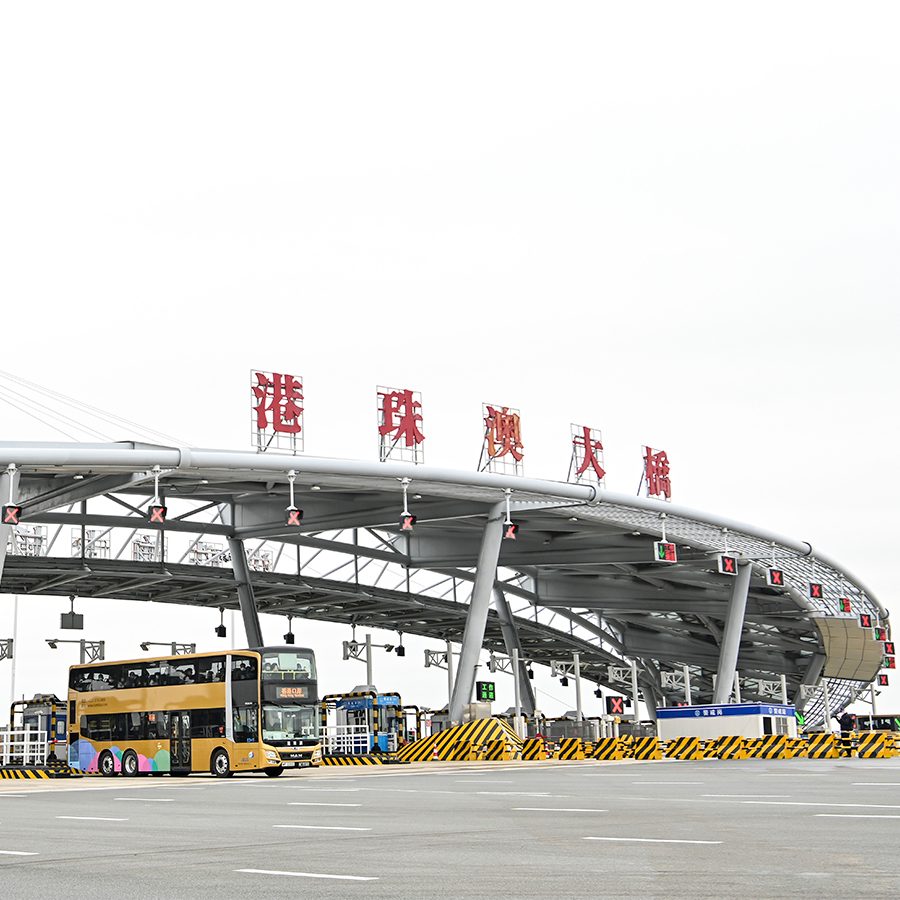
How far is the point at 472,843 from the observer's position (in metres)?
12.1

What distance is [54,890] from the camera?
9.27 meters

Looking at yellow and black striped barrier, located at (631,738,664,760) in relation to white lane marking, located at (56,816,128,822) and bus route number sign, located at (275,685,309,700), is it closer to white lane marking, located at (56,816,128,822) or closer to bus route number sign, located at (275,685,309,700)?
bus route number sign, located at (275,685,309,700)

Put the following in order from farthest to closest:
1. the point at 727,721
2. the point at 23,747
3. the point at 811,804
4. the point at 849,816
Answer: the point at 23,747 < the point at 727,721 < the point at 811,804 < the point at 849,816

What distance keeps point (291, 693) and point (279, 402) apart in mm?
8737

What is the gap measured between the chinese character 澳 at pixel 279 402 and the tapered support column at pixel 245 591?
48.2 feet

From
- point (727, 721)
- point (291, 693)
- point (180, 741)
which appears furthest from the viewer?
point (727, 721)

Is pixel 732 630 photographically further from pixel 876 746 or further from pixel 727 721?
pixel 876 746

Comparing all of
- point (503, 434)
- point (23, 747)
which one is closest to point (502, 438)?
point (503, 434)

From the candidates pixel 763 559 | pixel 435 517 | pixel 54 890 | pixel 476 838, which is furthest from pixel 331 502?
pixel 54 890

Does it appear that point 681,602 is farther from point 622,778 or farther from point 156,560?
point 622,778

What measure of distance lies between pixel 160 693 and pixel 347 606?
30.7 metres

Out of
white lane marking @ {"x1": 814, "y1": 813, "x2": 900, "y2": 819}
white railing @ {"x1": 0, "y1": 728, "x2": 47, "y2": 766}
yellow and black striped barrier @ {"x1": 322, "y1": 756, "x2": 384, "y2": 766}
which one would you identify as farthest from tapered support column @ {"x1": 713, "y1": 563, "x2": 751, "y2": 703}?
white lane marking @ {"x1": 814, "y1": 813, "x2": 900, "y2": 819}

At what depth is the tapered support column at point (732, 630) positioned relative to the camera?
5484 cm

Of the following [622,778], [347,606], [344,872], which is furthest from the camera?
[347,606]
